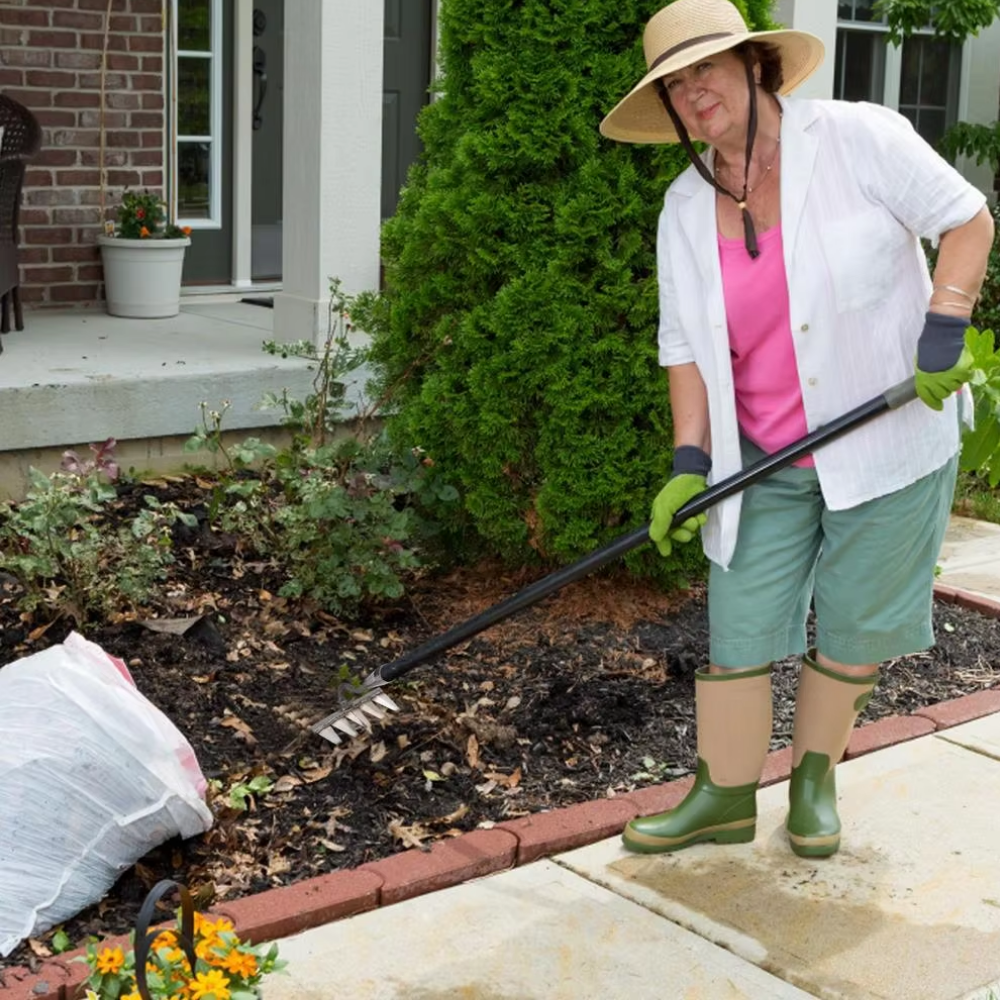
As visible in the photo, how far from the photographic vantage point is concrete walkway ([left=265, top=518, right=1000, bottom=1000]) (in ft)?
10.4

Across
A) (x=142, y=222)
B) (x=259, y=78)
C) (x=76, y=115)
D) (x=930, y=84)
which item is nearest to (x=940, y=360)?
(x=142, y=222)

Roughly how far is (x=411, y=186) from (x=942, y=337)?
7.85 feet

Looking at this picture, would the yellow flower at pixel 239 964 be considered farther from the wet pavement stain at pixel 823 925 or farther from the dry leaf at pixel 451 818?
the dry leaf at pixel 451 818

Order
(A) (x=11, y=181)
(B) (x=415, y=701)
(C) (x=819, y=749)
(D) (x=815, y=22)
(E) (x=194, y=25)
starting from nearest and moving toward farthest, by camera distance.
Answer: (C) (x=819, y=749), (B) (x=415, y=701), (D) (x=815, y=22), (A) (x=11, y=181), (E) (x=194, y=25)

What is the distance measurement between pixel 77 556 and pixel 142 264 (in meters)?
3.67

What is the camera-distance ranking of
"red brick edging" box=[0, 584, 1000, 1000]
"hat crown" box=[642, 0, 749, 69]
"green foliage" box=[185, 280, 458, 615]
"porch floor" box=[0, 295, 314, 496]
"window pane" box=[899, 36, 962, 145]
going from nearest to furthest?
1. "red brick edging" box=[0, 584, 1000, 1000]
2. "hat crown" box=[642, 0, 749, 69]
3. "green foliage" box=[185, 280, 458, 615]
4. "porch floor" box=[0, 295, 314, 496]
5. "window pane" box=[899, 36, 962, 145]

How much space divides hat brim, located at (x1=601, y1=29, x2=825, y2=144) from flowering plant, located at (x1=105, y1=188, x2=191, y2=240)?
4.74m

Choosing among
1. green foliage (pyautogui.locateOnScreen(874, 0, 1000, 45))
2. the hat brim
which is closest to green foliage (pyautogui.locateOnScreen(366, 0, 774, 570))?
the hat brim

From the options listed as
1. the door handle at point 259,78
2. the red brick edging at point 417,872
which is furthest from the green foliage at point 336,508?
the door handle at point 259,78

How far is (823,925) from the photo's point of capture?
342 centimetres

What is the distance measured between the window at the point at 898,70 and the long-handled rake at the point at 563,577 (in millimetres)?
8001

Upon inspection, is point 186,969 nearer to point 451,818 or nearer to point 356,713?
point 451,818

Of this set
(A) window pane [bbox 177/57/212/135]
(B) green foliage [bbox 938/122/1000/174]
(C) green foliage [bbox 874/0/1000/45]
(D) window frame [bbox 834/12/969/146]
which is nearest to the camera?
(A) window pane [bbox 177/57/212/135]

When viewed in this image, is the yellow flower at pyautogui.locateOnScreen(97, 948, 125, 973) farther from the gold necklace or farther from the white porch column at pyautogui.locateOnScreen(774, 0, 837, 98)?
the white porch column at pyautogui.locateOnScreen(774, 0, 837, 98)
